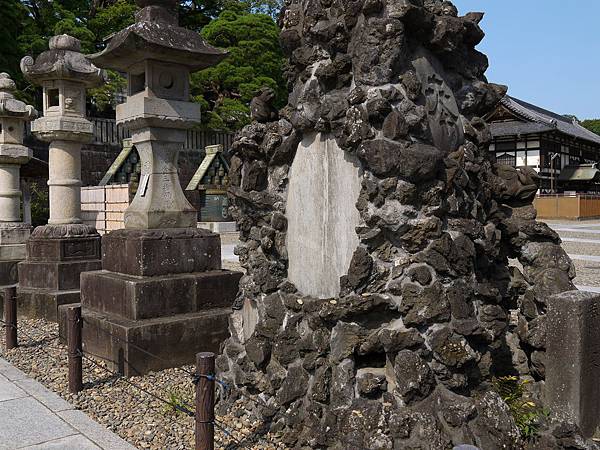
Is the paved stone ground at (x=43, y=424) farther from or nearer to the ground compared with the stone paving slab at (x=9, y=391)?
farther from the ground

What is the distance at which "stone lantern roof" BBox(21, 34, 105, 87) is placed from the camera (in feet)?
28.1

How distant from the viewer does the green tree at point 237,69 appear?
2477cm

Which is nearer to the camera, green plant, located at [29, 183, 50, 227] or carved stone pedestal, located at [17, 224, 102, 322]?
carved stone pedestal, located at [17, 224, 102, 322]

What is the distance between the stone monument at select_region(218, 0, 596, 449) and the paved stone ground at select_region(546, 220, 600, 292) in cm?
640

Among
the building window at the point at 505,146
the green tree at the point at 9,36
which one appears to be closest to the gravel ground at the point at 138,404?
the green tree at the point at 9,36

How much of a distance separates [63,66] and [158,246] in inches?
163

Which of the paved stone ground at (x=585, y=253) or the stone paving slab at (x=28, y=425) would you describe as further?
the paved stone ground at (x=585, y=253)

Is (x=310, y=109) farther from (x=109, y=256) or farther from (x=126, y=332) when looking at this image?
(x=109, y=256)

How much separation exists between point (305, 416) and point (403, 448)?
2.60 feet

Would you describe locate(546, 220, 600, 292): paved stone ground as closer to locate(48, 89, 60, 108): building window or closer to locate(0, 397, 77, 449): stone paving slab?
locate(0, 397, 77, 449): stone paving slab

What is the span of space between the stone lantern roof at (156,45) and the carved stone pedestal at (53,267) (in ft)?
10.8

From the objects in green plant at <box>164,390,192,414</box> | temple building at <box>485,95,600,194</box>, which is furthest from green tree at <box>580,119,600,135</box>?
green plant at <box>164,390,192,414</box>

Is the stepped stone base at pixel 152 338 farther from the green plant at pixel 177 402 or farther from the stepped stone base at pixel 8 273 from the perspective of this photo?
the stepped stone base at pixel 8 273

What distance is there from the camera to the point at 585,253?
15.2m
